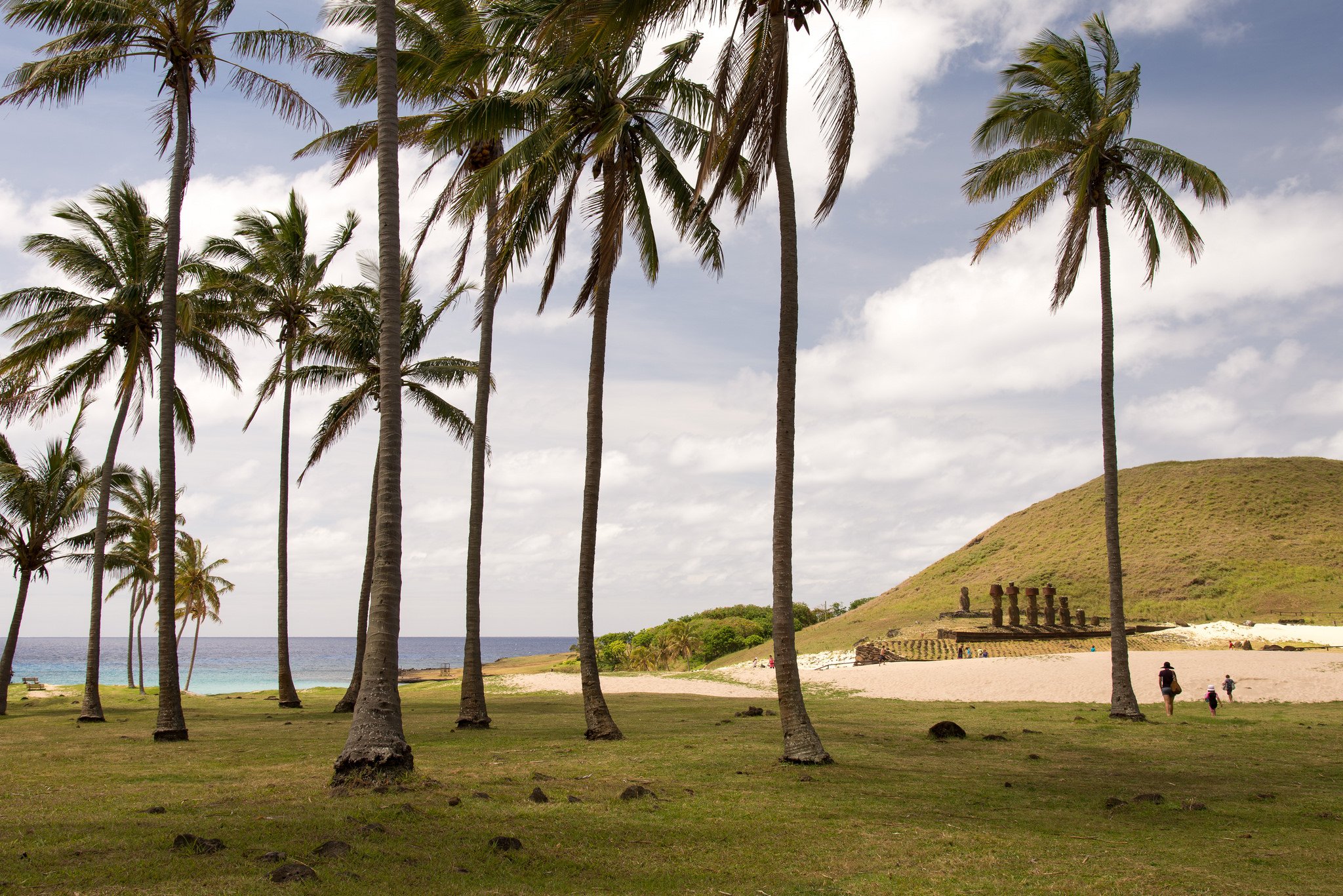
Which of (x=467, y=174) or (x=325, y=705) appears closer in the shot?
(x=467, y=174)

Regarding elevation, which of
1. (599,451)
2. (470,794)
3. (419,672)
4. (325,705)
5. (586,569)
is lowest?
(419,672)

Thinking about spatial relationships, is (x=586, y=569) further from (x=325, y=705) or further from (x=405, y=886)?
(x=325, y=705)

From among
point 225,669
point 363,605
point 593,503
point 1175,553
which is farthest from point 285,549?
point 225,669

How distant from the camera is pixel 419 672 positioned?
82.3 metres

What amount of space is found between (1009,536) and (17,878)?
271 feet

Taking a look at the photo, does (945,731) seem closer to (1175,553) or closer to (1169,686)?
(1169,686)

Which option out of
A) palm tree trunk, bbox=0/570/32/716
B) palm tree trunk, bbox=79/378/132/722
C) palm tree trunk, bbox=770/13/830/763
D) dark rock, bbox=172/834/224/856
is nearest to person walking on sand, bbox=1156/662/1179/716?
palm tree trunk, bbox=770/13/830/763

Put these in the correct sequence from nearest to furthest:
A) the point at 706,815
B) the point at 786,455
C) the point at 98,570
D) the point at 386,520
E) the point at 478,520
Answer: the point at 706,815
the point at 386,520
the point at 786,455
the point at 478,520
the point at 98,570

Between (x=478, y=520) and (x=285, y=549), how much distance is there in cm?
933

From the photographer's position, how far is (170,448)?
16703 mm

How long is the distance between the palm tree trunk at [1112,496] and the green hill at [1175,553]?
2777 centimetres

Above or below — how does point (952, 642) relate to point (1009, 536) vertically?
below

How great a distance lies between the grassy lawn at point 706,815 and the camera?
6.53 metres

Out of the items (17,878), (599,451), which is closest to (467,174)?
(599,451)
